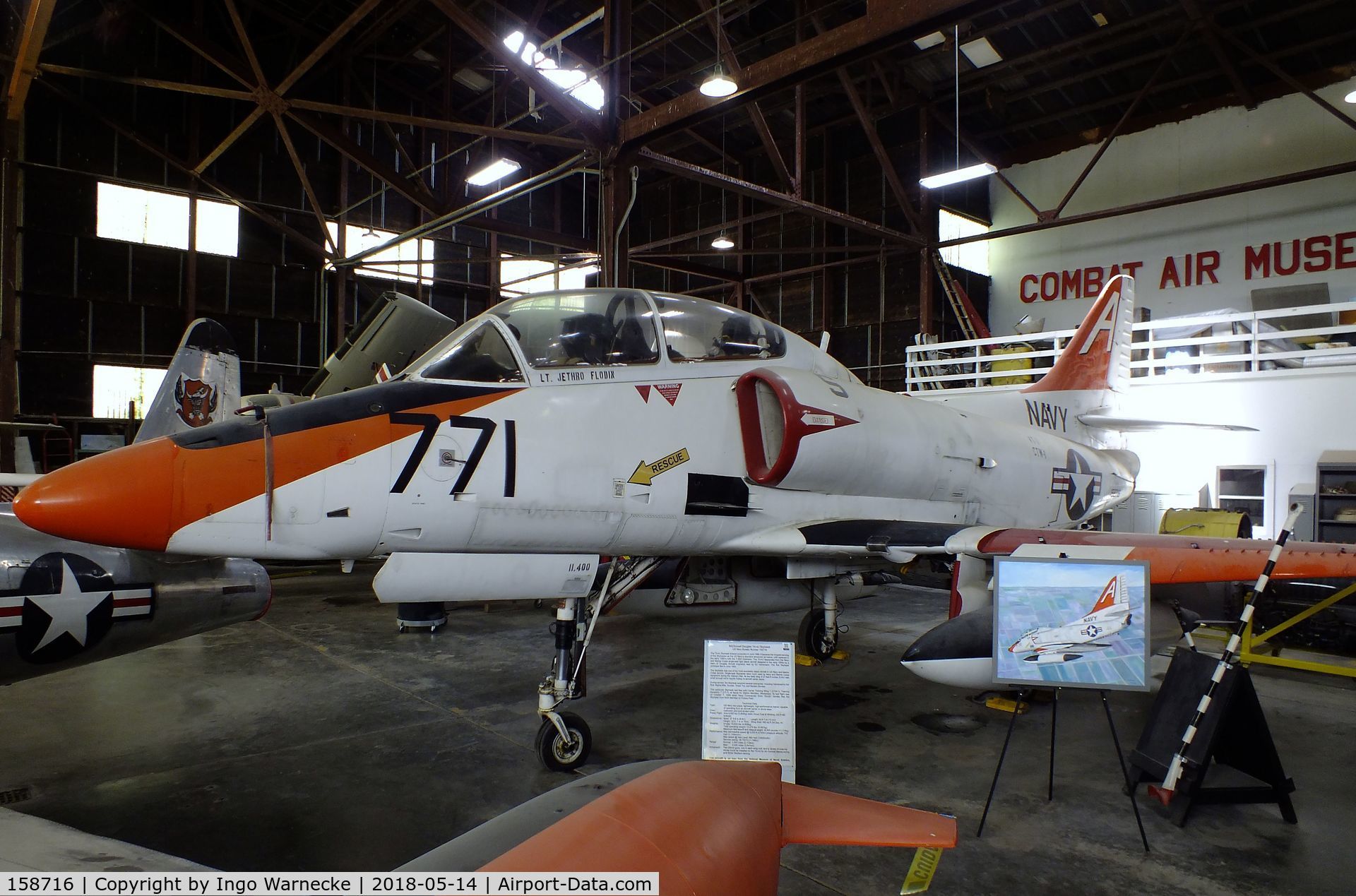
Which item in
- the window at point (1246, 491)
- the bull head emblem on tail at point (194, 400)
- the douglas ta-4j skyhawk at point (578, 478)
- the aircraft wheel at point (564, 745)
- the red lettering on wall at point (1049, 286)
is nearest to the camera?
the douglas ta-4j skyhawk at point (578, 478)

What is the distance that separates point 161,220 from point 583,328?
59.4ft

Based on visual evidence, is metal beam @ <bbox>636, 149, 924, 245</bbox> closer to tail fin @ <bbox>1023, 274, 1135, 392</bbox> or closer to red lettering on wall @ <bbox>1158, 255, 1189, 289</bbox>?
tail fin @ <bbox>1023, 274, 1135, 392</bbox>

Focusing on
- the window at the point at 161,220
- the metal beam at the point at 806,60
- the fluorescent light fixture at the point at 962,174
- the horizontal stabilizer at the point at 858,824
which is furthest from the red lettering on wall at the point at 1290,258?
the window at the point at 161,220

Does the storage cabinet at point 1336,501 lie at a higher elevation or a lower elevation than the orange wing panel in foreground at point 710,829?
higher

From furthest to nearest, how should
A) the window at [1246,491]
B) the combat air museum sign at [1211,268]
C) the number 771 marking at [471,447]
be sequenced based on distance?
the combat air museum sign at [1211,268], the window at [1246,491], the number 771 marking at [471,447]

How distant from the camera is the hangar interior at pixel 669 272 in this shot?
3.97 m

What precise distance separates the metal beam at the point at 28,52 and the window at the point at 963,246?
17.7m

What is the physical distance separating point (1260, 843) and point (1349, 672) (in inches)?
159

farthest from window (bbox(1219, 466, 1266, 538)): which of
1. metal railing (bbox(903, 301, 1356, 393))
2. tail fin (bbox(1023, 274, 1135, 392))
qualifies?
tail fin (bbox(1023, 274, 1135, 392))

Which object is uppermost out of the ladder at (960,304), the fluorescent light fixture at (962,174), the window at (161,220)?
the window at (161,220)

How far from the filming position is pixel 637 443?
430cm

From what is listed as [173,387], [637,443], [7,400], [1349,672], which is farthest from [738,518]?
[7,400]

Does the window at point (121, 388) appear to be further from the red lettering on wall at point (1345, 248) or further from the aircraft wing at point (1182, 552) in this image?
the red lettering on wall at point (1345, 248)

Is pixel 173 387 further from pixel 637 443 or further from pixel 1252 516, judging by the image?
pixel 1252 516
